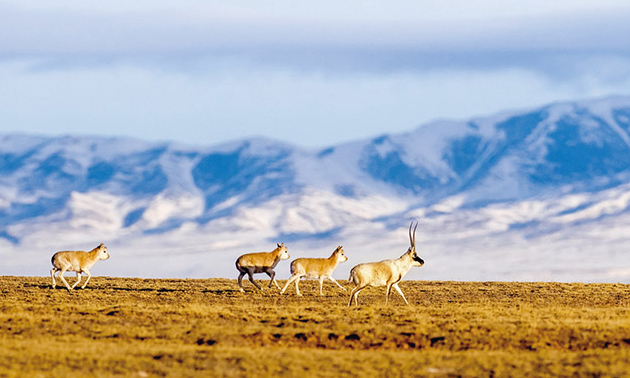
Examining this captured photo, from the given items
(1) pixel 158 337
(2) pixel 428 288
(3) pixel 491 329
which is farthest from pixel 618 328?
(2) pixel 428 288

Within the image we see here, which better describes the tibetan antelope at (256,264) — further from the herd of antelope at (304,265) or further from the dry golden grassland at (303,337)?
the dry golden grassland at (303,337)

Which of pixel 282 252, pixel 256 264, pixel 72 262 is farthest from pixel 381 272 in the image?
pixel 72 262

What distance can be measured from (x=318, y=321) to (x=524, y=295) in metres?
15.9

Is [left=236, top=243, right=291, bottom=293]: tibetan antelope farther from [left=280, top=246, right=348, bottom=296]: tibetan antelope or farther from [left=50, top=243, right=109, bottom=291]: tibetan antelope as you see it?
[left=50, top=243, right=109, bottom=291]: tibetan antelope

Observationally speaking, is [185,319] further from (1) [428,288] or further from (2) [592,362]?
(1) [428,288]

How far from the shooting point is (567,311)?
102 feet

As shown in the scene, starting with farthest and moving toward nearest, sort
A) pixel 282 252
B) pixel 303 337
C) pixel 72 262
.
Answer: pixel 282 252 → pixel 72 262 → pixel 303 337

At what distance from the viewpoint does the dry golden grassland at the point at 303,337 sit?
20172 mm

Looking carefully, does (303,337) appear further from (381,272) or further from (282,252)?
(282,252)

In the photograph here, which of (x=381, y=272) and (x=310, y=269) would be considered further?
(x=310, y=269)

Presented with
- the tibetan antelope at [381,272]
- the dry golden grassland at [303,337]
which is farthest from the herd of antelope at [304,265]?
the dry golden grassland at [303,337]

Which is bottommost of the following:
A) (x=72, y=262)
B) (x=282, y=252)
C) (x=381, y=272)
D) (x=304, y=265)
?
(x=381, y=272)

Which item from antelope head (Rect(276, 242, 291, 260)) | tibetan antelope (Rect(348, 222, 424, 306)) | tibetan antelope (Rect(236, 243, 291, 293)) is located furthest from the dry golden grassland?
antelope head (Rect(276, 242, 291, 260))

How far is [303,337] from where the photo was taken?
24.2 meters
